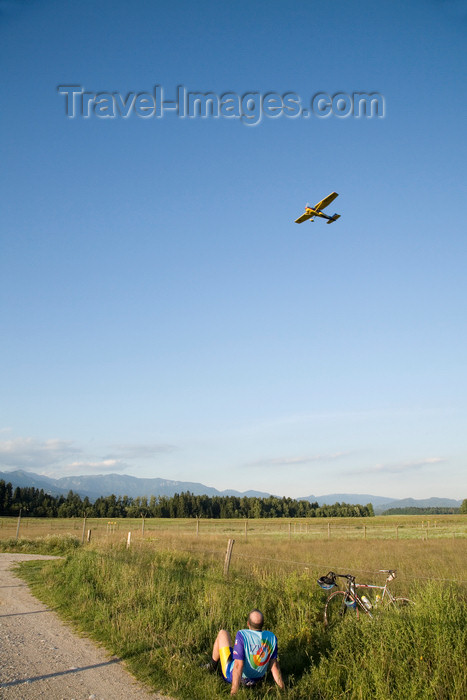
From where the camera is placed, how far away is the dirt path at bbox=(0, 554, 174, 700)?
20.0 ft

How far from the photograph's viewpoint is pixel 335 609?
373 inches

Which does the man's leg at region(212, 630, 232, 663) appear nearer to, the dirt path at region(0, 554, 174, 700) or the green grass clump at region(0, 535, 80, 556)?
the dirt path at region(0, 554, 174, 700)

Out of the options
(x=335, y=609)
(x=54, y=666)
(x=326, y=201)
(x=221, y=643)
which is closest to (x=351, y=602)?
(x=335, y=609)

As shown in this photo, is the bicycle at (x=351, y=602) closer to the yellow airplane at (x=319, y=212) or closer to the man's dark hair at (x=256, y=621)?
the man's dark hair at (x=256, y=621)

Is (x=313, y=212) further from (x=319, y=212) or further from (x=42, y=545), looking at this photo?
(x=42, y=545)

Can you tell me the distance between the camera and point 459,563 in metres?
20.5

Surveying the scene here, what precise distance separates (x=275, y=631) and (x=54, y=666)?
3.80 metres

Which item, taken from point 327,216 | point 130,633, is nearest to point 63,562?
point 130,633

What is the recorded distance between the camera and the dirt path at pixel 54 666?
20.0 feet

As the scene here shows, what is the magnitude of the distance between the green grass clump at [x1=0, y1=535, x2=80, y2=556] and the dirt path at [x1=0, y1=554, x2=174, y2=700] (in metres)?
18.4

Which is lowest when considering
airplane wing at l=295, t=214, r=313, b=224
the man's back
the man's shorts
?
the man's shorts

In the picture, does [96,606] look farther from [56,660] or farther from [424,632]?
[424,632]

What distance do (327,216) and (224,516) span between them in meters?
127

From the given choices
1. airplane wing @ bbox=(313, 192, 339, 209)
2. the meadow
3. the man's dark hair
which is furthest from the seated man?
airplane wing @ bbox=(313, 192, 339, 209)
